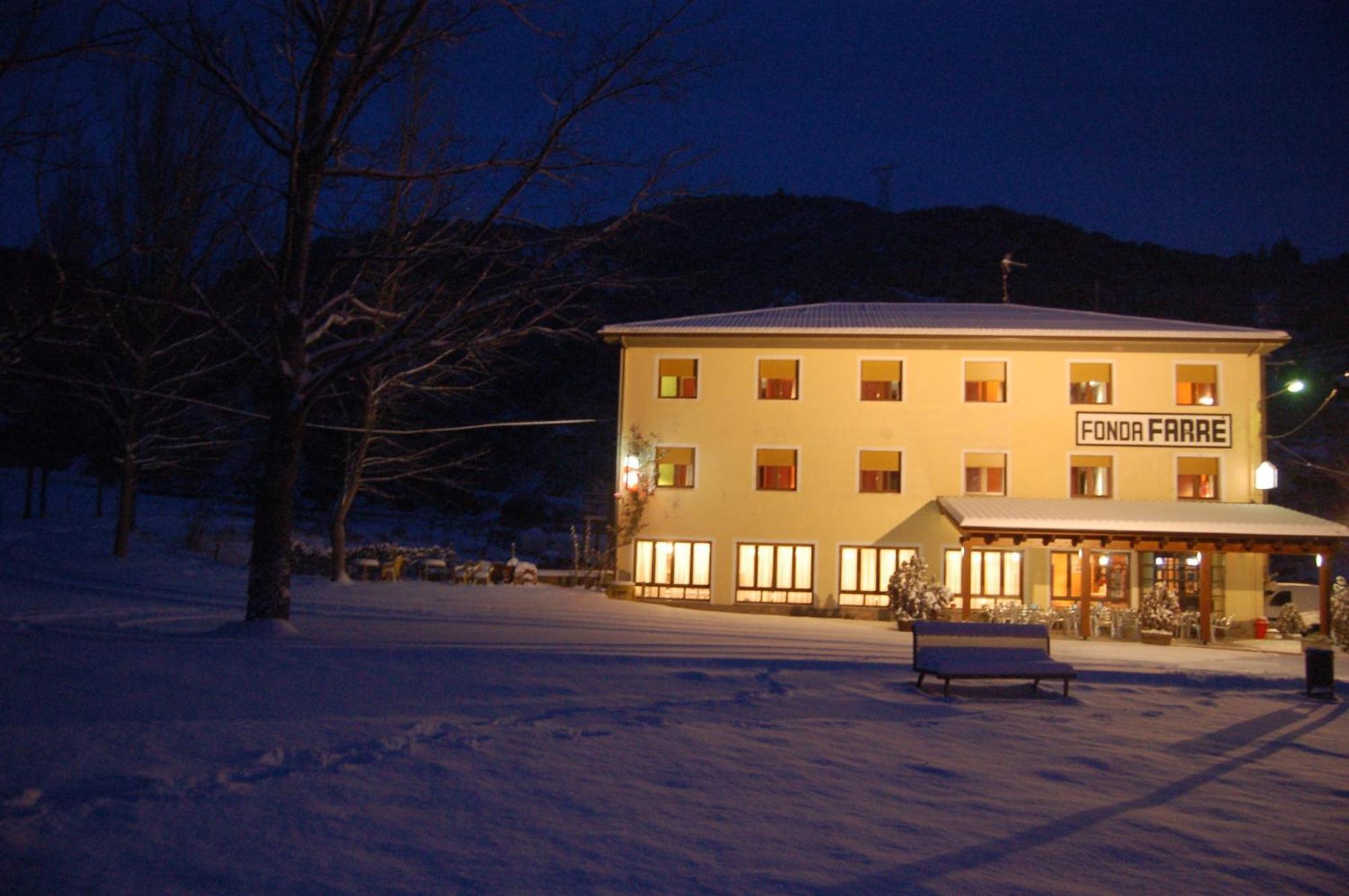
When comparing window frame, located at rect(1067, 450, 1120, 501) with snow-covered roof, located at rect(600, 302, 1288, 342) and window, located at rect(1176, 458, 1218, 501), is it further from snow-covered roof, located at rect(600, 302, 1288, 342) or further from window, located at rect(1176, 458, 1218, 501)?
snow-covered roof, located at rect(600, 302, 1288, 342)

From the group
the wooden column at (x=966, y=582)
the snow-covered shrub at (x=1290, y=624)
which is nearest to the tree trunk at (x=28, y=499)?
the wooden column at (x=966, y=582)

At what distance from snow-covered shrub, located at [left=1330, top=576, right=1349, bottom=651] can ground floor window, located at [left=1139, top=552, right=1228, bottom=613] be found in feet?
10.1

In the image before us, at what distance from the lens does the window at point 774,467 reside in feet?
85.9

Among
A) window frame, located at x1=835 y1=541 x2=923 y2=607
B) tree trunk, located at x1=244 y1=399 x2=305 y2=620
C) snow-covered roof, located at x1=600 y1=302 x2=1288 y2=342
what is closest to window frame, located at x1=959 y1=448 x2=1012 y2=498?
window frame, located at x1=835 y1=541 x2=923 y2=607

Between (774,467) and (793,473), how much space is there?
48 cm

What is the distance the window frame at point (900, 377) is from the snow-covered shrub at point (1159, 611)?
7.31 meters

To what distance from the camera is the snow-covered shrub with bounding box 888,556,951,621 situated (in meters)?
21.6

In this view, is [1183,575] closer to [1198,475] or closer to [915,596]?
[1198,475]

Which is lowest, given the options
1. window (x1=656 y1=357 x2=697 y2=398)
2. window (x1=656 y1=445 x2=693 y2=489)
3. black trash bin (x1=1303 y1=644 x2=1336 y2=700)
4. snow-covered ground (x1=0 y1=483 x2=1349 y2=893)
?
snow-covered ground (x1=0 y1=483 x2=1349 y2=893)

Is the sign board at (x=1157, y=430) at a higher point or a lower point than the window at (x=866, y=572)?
higher

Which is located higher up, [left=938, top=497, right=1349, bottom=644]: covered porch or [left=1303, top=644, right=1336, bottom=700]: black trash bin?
[left=938, top=497, right=1349, bottom=644]: covered porch

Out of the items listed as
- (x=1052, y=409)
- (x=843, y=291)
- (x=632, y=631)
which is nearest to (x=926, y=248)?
(x=843, y=291)

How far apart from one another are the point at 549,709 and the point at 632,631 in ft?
24.5

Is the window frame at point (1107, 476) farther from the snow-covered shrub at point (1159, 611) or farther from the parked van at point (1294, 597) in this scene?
the parked van at point (1294, 597)
